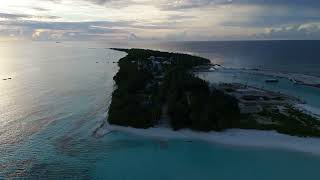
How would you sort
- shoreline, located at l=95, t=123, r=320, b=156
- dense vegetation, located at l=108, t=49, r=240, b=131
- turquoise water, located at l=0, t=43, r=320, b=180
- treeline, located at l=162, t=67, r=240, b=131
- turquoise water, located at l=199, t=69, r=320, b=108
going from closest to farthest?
turquoise water, located at l=0, t=43, r=320, b=180, shoreline, located at l=95, t=123, r=320, b=156, treeline, located at l=162, t=67, r=240, b=131, dense vegetation, located at l=108, t=49, r=240, b=131, turquoise water, located at l=199, t=69, r=320, b=108

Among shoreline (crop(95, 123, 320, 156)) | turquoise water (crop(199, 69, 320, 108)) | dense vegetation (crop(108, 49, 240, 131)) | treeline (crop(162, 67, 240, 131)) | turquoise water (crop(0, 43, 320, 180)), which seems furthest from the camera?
turquoise water (crop(199, 69, 320, 108))

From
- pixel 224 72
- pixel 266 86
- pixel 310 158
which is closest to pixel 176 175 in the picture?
pixel 310 158

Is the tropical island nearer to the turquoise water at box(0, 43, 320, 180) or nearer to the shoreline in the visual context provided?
the shoreline

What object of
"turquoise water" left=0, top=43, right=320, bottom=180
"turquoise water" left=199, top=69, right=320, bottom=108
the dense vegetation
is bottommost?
"turquoise water" left=0, top=43, right=320, bottom=180

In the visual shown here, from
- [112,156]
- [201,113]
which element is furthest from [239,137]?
[112,156]

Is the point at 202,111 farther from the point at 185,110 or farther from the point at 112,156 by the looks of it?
the point at 112,156

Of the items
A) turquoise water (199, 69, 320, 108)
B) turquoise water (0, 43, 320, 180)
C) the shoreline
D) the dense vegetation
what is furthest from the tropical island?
turquoise water (199, 69, 320, 108)

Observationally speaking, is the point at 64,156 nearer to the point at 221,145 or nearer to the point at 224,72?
the point at 221,145
